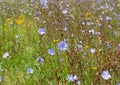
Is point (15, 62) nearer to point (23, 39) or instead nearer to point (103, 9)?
point (23, 39)

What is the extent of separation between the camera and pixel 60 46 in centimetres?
294

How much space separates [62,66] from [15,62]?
0.61m

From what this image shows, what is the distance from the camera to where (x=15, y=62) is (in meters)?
3.56

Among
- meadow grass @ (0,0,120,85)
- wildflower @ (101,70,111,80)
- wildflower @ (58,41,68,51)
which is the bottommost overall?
meadow grass @ (0,0,120,85)

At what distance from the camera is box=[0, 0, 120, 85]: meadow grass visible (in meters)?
2.80

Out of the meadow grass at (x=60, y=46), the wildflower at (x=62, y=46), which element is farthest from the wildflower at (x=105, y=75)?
the wildflower at (x=62, y=46)

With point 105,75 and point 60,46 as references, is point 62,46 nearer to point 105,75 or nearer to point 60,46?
point 60,46

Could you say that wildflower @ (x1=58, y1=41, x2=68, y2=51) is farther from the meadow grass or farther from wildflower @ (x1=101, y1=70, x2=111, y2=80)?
wildflower @ (x1=101, y1=70, x2=111, y2=80)

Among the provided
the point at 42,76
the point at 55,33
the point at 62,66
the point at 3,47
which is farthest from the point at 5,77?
the point at 55,33

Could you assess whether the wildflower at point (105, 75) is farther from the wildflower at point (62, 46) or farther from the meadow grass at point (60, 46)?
the wildflower at point (62, 46)

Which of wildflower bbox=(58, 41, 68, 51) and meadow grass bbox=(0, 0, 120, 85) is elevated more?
wildflower bbox=(58, 41, 68, 51)

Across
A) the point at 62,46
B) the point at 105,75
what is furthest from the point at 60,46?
the point at 105,75

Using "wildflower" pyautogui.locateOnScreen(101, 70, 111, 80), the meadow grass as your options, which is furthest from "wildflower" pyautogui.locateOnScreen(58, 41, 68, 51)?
"wildflower" pyautogui.locateOnScreen(101, 70, 111, 80)

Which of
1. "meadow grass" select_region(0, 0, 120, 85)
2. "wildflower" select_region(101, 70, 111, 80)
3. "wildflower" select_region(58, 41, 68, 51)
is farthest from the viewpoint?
"wildflower" select_region(58, 41, 68, 51)
